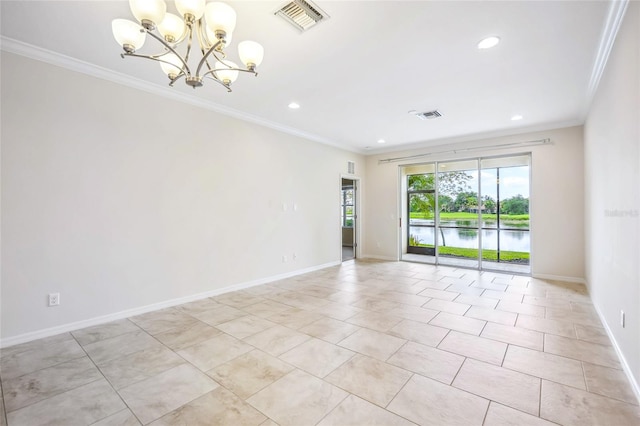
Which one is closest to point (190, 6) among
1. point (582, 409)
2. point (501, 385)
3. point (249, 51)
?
point (249, 51)

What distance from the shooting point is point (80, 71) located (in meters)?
3.21

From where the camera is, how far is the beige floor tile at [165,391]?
1940 mm

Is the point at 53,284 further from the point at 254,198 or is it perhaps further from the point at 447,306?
the point at 447,306

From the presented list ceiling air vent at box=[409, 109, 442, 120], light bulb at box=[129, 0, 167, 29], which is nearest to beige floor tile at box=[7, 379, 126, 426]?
light bulb at box=[129, 0, 167, 29]

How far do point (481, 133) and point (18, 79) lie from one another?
7087 mm

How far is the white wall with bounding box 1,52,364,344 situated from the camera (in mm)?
2873

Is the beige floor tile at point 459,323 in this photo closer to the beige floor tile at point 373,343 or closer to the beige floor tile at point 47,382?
the beige floor tile at point 373,343

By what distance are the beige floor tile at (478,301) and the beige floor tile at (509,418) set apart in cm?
224

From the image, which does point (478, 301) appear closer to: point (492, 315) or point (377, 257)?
point (492, 315)

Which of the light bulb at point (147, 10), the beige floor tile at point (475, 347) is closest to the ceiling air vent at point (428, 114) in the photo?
the beige floor tile at point (475, 347)

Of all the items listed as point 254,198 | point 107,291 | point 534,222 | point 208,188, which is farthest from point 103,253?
point 534,222

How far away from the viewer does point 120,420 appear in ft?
6.03

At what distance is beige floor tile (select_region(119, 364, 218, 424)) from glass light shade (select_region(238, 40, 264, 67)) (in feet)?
8.34

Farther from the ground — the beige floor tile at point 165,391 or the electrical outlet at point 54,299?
the electrical outlet at point 54,299
